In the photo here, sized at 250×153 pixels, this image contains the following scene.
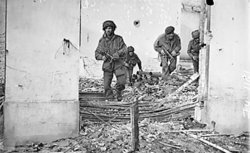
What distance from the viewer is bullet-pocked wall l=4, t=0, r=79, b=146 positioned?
10.7ft

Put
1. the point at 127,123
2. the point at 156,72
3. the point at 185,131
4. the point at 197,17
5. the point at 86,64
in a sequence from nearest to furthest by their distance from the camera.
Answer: the point at 185,131 → the point at 127,123 → the point at 86,64 → the point at 156,72 → the point at 197,17

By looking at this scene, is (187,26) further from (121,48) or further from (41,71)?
(41,71)

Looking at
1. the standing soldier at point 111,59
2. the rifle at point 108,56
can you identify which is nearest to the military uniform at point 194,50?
the standing soldier at point 111,59

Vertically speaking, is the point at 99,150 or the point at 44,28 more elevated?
the point at 44,28

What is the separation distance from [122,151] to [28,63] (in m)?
1.76

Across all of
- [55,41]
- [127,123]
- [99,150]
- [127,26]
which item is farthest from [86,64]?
[99,150]

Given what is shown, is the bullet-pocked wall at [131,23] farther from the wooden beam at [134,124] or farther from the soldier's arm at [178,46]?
the wooden beam at [134,124]

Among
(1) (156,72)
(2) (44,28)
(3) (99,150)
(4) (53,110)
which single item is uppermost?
(2) (44,28)

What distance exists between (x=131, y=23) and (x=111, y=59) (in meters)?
1.50

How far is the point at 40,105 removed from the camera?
343 centimetres

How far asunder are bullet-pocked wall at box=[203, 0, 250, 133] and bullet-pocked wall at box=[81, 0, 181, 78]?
10.4 feet

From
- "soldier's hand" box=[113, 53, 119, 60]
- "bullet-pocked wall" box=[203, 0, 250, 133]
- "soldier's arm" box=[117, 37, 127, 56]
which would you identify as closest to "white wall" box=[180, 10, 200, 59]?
"soldier's arm" box=[117, 37, 127, 56]

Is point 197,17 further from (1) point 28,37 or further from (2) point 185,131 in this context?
(1) point 28,37

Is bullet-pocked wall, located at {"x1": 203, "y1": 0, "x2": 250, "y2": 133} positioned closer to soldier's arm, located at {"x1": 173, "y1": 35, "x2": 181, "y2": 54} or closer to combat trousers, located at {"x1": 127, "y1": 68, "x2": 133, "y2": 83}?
combat trousers, located at {"x1": 127, "y1": 68, "x2": 133, "y2": 83}
